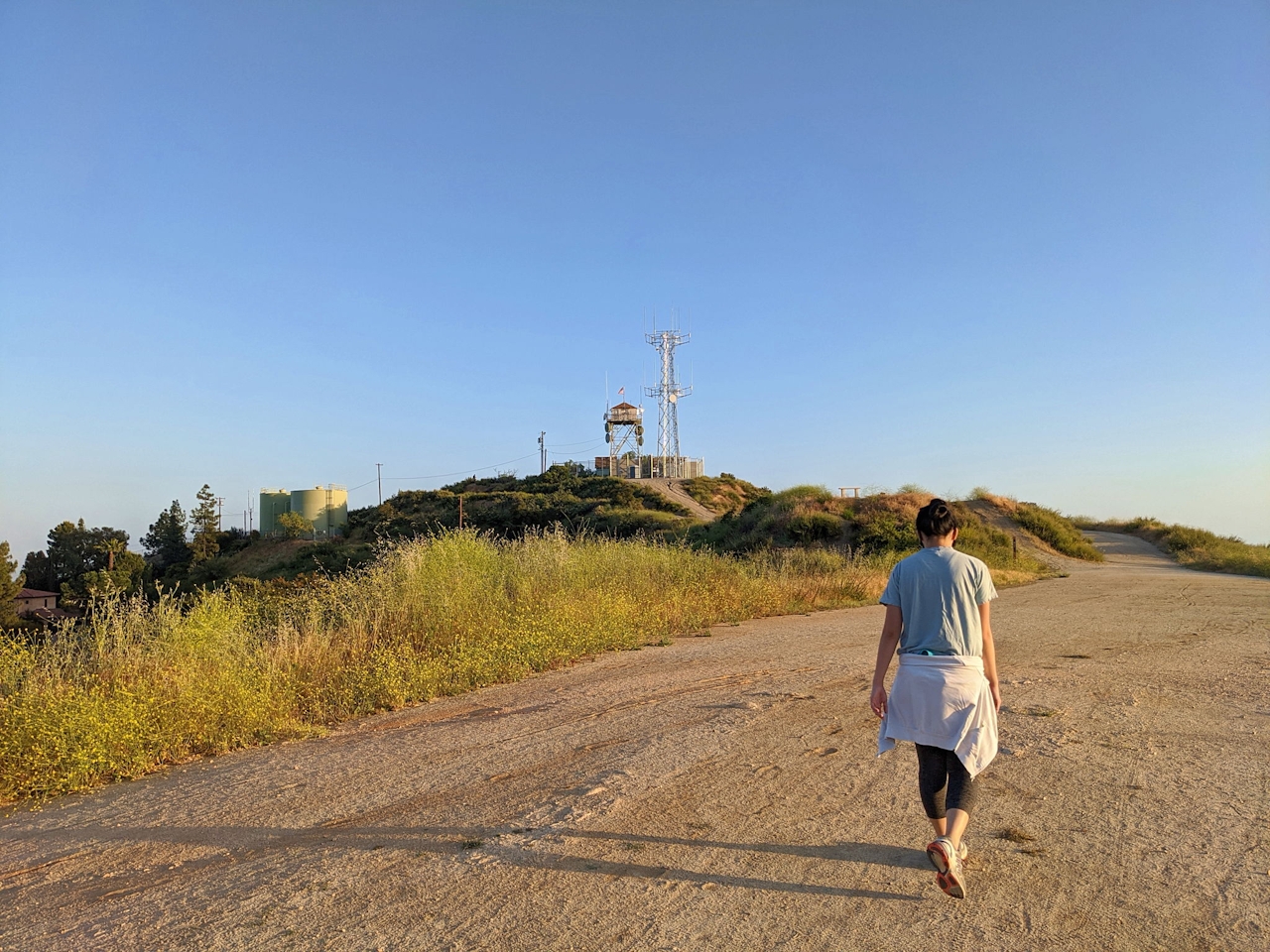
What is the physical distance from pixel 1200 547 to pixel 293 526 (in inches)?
2500

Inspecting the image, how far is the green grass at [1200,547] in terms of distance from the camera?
31625 millimetres

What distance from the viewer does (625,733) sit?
6840mm

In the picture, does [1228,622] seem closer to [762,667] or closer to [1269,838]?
[762,667]

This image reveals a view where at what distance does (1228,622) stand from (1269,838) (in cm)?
1156

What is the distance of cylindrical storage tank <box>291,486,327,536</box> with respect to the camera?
245ft

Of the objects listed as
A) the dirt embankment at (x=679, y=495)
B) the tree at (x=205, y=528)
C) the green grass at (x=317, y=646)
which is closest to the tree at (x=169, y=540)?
the tree at (x=205, y=528)

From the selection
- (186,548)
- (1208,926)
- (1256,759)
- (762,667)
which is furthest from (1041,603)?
(186,548)

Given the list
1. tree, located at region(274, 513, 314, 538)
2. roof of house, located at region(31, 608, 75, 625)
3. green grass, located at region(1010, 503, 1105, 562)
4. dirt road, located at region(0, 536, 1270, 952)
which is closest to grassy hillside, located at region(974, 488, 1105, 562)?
green grass, located at region(1010, 503, 1105, 562)

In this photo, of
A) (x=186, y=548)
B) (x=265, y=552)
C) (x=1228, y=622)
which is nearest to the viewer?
(x=1228, y=622)

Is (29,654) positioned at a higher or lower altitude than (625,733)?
higher

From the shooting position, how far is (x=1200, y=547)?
4159cm

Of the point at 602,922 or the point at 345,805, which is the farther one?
the point at 345,805

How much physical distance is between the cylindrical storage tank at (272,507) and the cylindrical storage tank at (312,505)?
1.12 meters

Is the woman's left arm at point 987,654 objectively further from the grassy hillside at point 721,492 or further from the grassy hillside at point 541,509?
the grassy hillside at point 721,492
